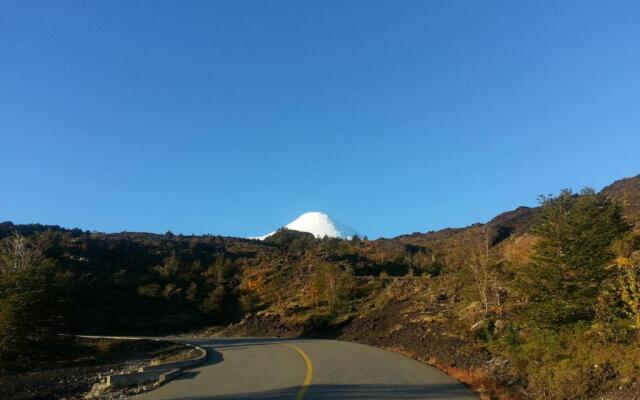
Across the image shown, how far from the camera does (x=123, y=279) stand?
59438mm

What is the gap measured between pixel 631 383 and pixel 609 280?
211 inches

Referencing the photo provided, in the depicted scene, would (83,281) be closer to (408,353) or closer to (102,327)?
(102,327)

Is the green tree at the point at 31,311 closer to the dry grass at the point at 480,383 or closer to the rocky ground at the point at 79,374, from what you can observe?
the rocky ground at the point at 79,374

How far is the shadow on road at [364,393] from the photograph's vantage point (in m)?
9.41

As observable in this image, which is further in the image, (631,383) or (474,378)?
(474,378)

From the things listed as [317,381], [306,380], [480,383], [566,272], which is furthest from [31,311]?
[566,272]

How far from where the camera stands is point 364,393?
32.2ft

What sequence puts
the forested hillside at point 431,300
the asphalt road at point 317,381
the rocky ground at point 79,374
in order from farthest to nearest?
the rocky ground at point 79,374 → the forested hillside at point 431,300 → the asphalt road at point 317,381

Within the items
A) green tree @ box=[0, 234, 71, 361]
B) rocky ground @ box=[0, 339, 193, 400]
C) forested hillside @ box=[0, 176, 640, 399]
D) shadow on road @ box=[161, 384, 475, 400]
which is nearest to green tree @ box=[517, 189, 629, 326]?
forested hillside @ box=[0, 176, 640, 399]

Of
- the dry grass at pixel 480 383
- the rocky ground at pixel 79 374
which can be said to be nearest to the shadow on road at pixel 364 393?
the dry grass at pixel 480 383

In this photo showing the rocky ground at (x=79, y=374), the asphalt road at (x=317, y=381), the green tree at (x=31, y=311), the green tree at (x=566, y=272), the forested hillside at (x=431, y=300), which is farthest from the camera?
the green tree at (x=31, y=311)

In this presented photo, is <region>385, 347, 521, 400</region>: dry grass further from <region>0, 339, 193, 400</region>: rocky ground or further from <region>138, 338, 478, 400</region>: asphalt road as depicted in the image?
<region>0, 339, 193, 400</region>: rocky ground

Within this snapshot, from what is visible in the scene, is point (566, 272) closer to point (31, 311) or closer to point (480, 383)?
point (480, 383)

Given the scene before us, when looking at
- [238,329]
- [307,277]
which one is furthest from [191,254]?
[238,329]
